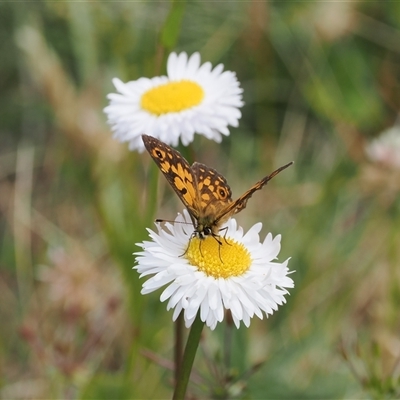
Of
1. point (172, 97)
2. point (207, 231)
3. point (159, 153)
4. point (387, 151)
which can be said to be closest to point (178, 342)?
point (207, 231)

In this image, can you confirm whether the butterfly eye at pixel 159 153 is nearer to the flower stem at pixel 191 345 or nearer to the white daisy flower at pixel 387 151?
the flower stem at pixel 191 345

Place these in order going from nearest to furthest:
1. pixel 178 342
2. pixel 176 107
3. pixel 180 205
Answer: pixel 178 342
pixel 176 107
pixel 180 205

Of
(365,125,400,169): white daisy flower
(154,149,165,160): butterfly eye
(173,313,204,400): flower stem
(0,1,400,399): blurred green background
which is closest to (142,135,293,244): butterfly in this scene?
(154,149,165,160): butterfly eye

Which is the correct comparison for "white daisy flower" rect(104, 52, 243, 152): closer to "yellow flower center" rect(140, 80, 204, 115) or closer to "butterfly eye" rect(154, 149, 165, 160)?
"yellow flower center" rect(140, 80, 204, 115)

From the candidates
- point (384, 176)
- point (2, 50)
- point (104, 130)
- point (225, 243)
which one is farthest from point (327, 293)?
point (2, 50)

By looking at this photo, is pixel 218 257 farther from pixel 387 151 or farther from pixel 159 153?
pixel 387 151

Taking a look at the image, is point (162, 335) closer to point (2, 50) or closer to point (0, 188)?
point (0, 188)
